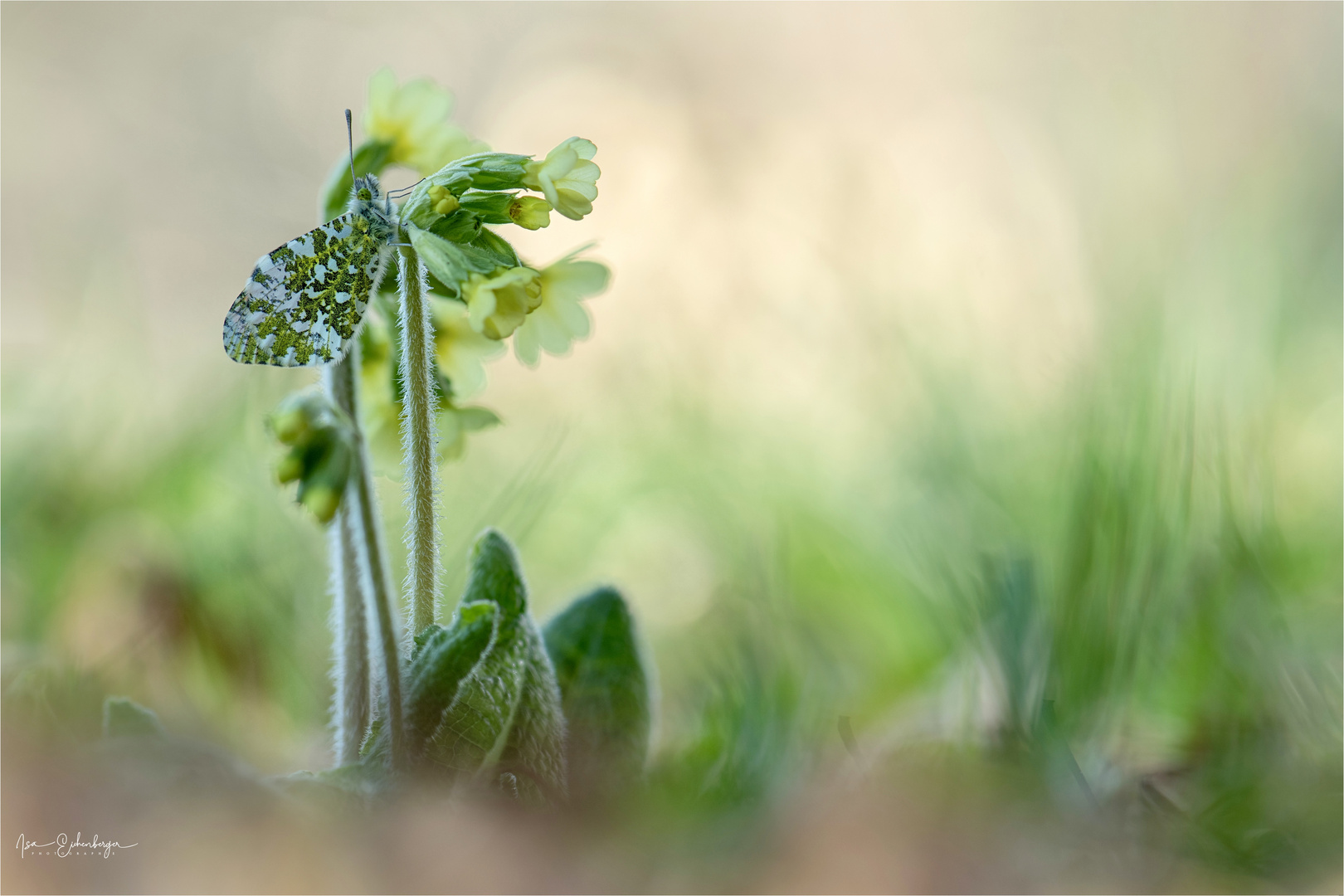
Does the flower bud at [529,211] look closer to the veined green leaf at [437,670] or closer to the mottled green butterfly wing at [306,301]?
the mottled green butterfly wing at [306,301]

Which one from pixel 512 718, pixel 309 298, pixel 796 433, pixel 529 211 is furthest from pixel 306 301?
pixel 796 433

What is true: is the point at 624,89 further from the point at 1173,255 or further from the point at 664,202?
the point at 1173,255

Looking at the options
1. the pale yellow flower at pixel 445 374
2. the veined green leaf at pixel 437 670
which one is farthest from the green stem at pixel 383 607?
the pale yellow flower at pixel 445 374

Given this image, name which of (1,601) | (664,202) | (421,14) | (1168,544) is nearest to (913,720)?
(1168,544)

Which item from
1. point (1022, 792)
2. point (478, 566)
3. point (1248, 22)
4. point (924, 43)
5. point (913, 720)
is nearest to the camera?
point (1022, 792)

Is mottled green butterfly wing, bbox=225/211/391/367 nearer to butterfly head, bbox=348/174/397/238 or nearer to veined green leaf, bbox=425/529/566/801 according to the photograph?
butterfly head, bbox=348/174/397/238

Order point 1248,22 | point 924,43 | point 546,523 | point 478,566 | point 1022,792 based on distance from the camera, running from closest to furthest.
Answer: point 1022,792 < point 478,566 < point 546,523 < point 1248,22 < point 924,43

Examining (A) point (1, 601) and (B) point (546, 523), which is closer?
(A) point (1, 601)

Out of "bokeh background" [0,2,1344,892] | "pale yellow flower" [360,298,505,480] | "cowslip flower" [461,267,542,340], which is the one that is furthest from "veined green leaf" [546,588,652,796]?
"cowslip flower" [461,267,542,340]
